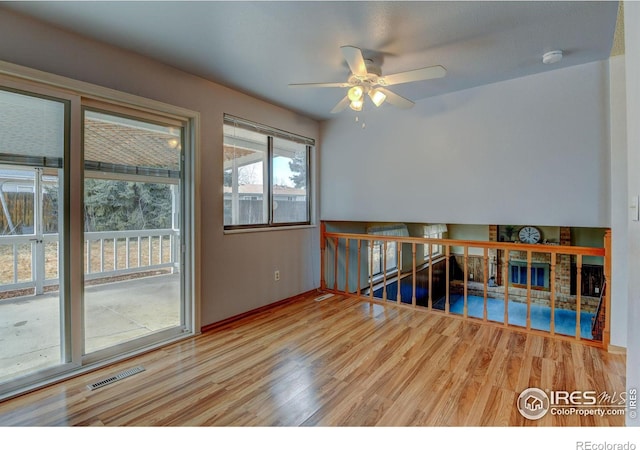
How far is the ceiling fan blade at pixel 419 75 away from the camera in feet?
6.62

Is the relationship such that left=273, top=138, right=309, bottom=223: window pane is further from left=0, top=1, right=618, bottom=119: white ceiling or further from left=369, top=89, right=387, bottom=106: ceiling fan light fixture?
left=369, top=89, right=387, bottom=106: ceiling fan light fixture

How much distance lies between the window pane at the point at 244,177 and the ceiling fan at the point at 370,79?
1.18 m

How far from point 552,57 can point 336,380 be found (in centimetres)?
296

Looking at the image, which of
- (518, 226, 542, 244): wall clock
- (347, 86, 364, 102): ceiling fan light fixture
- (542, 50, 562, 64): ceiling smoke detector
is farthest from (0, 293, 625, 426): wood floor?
(518, 226, 542, 244): wall clock

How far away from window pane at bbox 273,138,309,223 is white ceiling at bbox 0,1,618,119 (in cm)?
115

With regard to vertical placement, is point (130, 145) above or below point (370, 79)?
below

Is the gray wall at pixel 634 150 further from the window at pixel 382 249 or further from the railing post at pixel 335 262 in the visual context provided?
the window at pixel 382 249

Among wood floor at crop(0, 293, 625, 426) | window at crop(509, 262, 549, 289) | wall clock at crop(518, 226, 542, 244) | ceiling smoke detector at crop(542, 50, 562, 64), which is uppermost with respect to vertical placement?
ceiling smoke detector at crop(542, 50, 562, 64)

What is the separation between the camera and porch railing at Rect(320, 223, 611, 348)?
9.20 ft

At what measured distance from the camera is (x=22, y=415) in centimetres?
173

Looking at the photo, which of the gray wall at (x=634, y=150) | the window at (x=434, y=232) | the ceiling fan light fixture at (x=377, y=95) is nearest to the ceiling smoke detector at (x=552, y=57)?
the gray wall at (x=634, y=150)

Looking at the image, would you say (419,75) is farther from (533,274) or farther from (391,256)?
(533,274)

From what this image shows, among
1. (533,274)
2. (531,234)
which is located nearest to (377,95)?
(531,234)

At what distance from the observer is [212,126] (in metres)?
2.97
